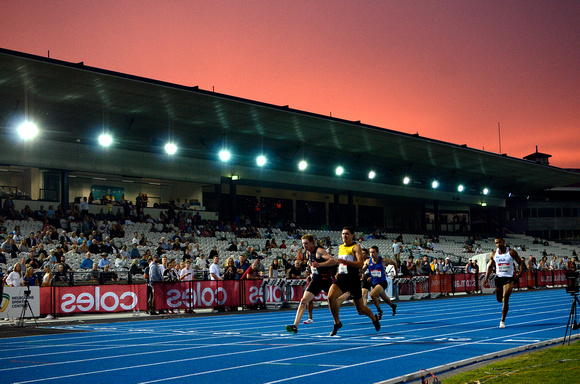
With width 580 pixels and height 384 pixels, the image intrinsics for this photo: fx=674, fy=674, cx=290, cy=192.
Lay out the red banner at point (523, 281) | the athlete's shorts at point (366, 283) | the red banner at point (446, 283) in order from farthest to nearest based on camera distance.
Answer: the red banner at point (523, 281) < the red banner at point (446, 283) < the athlete's shorts at point (366, 283)

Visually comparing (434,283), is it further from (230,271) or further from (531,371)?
(531,371)

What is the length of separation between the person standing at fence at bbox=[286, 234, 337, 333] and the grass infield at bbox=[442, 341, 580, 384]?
400cm

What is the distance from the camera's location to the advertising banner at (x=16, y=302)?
62.1 feet

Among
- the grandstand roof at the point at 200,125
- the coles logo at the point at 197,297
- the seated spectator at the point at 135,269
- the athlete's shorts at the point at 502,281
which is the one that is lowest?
the coles logo at the point at 197,297

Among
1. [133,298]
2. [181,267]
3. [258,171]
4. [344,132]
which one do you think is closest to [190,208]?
[258,171]

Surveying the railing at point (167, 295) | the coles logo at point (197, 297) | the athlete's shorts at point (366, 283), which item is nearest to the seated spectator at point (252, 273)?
the railing at point (167, 295)

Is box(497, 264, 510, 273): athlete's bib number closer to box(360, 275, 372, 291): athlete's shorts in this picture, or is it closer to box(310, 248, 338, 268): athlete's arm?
box(360, 275, 372, 291): athlete's shorts

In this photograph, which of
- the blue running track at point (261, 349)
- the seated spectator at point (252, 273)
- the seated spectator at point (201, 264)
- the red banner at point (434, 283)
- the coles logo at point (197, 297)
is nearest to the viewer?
the blue running track at point (261, 349)

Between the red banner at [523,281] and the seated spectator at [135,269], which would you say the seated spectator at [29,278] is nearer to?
the seated spectator at [135,269]

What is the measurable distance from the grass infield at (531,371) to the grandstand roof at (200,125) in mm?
24046

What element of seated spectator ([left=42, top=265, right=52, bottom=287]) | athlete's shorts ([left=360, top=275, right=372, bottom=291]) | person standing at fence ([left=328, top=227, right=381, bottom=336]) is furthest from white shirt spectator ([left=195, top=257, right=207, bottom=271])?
person standing at fence ([left=328, top=227, right=381, bottom=336])

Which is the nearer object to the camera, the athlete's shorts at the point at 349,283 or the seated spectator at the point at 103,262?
the athlete's shorts at the point at 349,283

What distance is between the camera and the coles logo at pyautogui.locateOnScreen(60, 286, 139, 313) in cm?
2108

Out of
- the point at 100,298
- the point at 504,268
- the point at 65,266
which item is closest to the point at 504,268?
the point at 504,268
